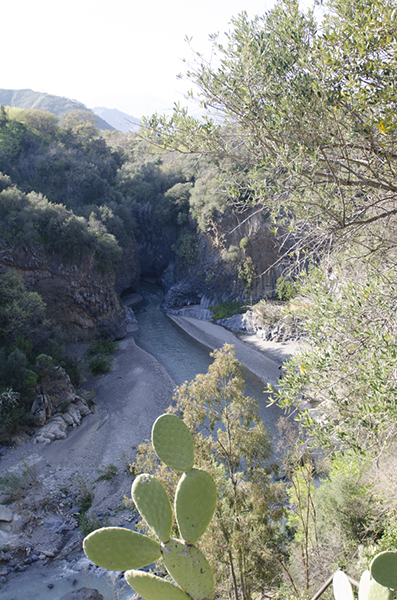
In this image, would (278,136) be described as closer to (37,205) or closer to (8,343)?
(8,343)

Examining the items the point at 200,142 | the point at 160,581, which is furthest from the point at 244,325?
the point at 160,581

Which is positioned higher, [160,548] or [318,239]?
[318,239]

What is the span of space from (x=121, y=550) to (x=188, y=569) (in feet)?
1.56

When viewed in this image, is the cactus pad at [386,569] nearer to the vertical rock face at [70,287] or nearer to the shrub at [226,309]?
the vertical rock face at [70,287]

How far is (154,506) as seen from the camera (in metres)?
2.56

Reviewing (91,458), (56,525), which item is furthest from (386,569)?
(91,458)

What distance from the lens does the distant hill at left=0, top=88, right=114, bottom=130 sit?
101000 mm

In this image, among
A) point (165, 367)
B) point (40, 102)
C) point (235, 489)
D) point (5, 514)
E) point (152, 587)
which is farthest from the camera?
point (40, 102)

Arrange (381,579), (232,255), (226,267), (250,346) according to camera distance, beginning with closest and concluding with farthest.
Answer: (381,579) → (250,346) → (232,255) → (226,267)

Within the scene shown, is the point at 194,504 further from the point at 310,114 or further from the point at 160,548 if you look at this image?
the point at 310,114

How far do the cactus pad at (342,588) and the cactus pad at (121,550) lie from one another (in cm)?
116

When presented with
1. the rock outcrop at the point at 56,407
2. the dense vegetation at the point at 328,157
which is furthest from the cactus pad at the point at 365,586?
the rock outcrop at the point at 56,407

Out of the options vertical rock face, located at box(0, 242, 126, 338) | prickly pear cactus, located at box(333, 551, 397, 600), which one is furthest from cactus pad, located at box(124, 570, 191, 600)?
vertical rock face, located at box(0, 242, 126, 338)

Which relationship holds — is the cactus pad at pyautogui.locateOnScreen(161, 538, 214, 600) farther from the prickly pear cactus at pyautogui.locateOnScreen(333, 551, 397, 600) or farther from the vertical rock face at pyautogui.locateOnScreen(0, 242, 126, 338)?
the vertical rock face at pyautogui.locateOnScreen(0, 242, 126, 338)
